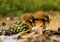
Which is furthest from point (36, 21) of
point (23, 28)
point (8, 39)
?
point (8, 39)

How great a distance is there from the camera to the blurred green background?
10.4 metres

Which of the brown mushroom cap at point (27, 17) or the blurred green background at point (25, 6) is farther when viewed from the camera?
the blurred green background at point (25, 6)

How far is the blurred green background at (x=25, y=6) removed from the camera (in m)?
10.4

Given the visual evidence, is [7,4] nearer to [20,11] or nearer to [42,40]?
[20,11]

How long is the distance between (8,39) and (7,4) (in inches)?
241

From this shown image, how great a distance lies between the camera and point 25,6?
10711 millimetres

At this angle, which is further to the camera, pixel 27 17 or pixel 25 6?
pixel 25 6

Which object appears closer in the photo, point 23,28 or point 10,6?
point 23,28

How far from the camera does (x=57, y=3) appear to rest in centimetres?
1056

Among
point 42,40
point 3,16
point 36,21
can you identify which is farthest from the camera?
point 3,16

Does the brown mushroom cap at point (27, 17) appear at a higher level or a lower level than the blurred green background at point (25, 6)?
lower

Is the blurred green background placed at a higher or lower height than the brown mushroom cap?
higher

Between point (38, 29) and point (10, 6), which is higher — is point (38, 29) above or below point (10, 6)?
below

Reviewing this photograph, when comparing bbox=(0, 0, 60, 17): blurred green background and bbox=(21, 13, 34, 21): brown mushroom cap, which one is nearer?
bbox=(21, 13, 34, 21): brown mushroom cap
